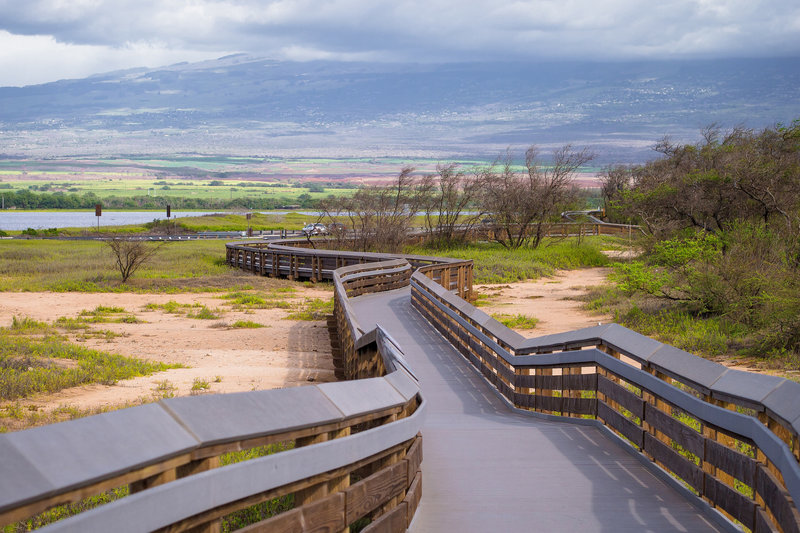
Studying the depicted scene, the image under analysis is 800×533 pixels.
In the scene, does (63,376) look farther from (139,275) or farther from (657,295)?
(139,275)

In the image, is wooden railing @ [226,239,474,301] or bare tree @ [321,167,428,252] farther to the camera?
bare tree @ [321,167,428,252]

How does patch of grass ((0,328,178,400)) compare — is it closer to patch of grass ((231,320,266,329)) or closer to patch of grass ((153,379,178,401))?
patch of grass ((153,379,178,401))

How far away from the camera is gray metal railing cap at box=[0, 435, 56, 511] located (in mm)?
2127

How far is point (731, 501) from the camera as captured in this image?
191 inches

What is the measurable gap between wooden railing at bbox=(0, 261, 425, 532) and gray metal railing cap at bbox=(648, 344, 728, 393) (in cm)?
192

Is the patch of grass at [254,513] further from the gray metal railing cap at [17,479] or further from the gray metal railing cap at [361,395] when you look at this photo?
the gray metal railing cap at [17,479]

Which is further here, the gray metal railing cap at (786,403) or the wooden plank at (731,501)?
the wooden plank at (731,501)

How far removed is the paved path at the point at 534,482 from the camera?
5.11 metres

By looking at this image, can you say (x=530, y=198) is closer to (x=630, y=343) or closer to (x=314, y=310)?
(x=314, y=310)

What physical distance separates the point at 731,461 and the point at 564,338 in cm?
325

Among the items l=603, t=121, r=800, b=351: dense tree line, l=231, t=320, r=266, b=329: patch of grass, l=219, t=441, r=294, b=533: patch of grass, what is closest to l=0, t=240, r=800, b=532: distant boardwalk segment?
l=219, t=441, r=294, b=533: patch of grass


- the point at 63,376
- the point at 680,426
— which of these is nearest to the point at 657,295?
the point at 63,376

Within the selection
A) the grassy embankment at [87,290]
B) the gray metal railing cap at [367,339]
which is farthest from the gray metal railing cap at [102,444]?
the grassy embankment at [87,290]

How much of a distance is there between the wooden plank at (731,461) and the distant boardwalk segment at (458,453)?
13 millimetres
